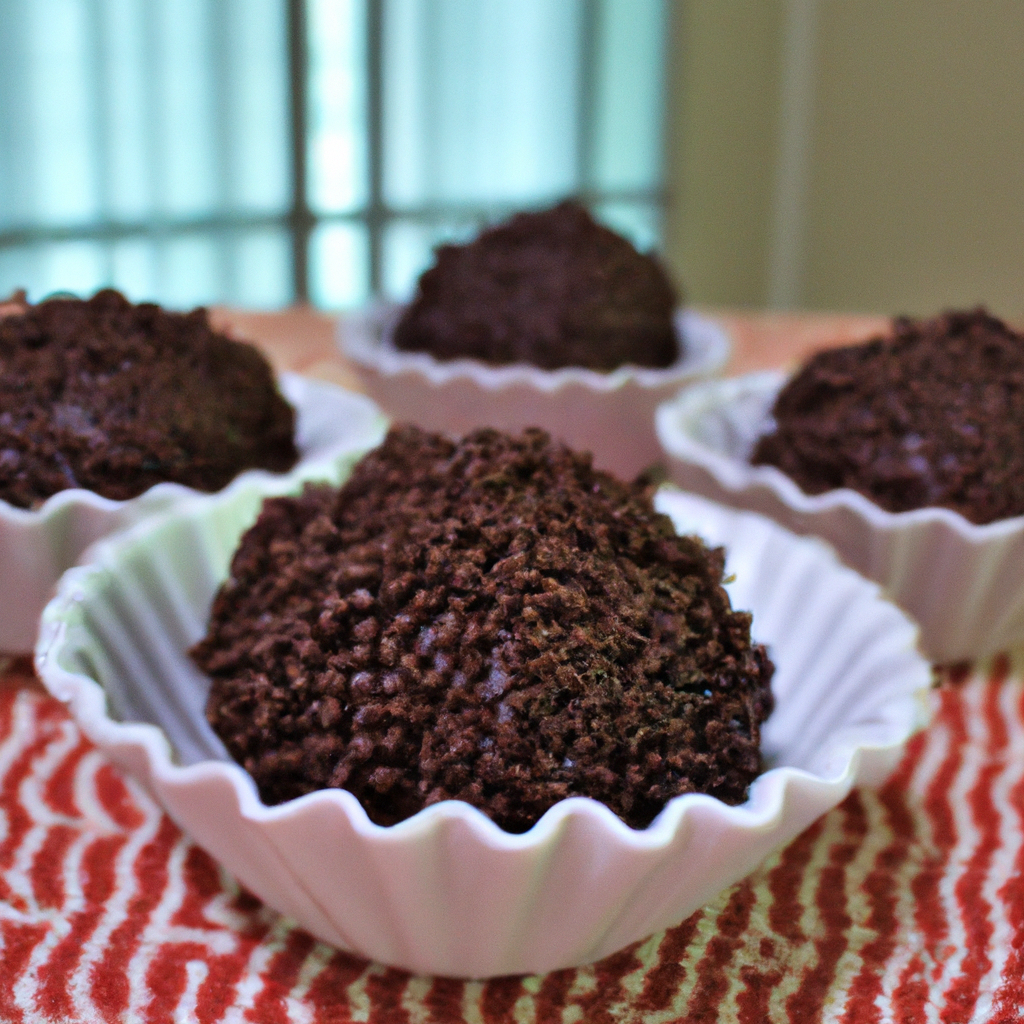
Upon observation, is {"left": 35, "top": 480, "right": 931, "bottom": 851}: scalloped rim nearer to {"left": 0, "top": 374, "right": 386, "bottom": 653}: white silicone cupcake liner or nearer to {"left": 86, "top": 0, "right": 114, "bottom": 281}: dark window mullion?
{"left": 0, "top": 374, "right": 386, "bottom": 653}: white silicone cupcake liner

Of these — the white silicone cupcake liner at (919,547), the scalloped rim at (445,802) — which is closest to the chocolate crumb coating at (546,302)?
the white silicone cupcake liner at (919,547)

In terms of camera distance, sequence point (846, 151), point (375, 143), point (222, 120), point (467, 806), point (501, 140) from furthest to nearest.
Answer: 1. point (501, 140)
2. point (846, 151)
3. point (375, 143)
4. point (222, 120)
5. point (467, 806)

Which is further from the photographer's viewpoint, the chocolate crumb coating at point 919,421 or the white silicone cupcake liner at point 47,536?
the chocolate crumb coating at point 919,421

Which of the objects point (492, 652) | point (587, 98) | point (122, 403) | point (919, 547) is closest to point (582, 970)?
point (492, 652)

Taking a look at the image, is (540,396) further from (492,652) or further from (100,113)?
(100,113)

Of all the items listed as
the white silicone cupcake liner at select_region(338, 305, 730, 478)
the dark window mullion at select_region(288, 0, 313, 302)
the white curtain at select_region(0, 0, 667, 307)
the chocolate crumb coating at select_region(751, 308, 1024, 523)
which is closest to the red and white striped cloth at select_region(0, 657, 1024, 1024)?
the chocolate crumb coating at select_region(751, 308, 1024, 523)

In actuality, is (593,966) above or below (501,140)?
below

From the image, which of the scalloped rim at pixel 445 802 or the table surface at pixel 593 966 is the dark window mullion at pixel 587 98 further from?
the scalloped rim at pixel 445 802

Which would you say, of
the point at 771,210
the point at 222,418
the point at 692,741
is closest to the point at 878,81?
the point at 771,210
